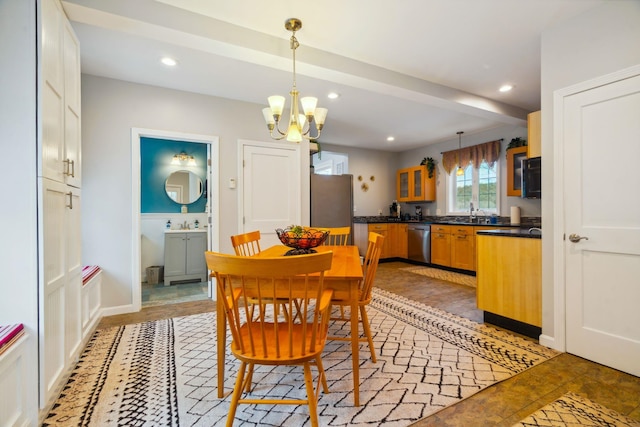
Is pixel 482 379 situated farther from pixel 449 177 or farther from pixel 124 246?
pixel 449 177

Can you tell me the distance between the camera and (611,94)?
78.4 inches

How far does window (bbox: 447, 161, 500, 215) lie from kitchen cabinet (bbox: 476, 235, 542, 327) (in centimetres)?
295

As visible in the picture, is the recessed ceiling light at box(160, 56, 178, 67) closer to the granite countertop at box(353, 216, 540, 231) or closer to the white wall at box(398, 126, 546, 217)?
the granite countertop at box(353, 216, 540, 231)

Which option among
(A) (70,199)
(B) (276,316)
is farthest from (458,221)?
(A) (70,199)

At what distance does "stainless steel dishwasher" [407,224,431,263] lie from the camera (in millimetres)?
5676

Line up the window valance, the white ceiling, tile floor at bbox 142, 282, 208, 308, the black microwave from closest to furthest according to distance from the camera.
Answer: the white ceiling < the black microwave < tile floor at bbox 142, 282, 208, 308 < the window valance

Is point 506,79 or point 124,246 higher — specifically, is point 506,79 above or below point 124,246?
above

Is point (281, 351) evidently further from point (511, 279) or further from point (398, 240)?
point (398, 240)

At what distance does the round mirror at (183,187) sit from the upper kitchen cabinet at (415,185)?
4.41 metres

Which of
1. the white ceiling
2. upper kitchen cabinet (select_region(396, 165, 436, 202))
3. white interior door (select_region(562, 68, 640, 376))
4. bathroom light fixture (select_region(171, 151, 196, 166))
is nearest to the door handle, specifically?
white interior door (select_region(562, 68, 640, 376))

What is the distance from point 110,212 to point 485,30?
13.0 feet

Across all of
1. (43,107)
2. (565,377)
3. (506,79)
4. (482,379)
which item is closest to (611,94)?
(506,79)

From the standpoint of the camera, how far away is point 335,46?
8.57 ft

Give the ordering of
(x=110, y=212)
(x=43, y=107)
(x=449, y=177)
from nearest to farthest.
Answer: (x=43, y=107)
(x=110, y=212)
(x=449, y=177)
